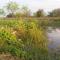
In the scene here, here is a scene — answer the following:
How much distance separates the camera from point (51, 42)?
12094 mm

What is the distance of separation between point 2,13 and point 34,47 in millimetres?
8567

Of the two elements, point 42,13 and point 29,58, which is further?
point 42,13

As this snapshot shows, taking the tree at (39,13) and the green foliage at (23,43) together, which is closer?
the green foliage at (23,43)

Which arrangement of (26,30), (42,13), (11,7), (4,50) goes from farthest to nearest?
1. (42,13)
2. (11,7)
3. (26,30)
4. (4,50)

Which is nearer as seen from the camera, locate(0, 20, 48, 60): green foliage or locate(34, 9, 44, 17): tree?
locate(0, 20, 48, 60): green foliage

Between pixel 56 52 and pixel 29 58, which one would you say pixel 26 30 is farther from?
pixel 29 58

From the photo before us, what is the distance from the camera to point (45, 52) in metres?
9.57

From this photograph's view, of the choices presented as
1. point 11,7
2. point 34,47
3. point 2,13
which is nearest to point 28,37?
point 34,47

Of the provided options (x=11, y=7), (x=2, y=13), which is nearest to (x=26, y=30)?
(x=2, y=13)

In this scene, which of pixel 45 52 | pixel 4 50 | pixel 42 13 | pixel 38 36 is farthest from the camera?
pixel 42 13

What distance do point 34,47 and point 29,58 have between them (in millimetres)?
1859

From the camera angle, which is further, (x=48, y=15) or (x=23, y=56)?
(x=48, y=15)

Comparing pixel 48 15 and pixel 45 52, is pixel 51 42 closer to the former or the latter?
pixel 45 52

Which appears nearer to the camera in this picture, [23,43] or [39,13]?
[23,43]
